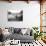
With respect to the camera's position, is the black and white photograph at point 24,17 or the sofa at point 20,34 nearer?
the sofa at point 20,34

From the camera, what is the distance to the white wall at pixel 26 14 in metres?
4.43

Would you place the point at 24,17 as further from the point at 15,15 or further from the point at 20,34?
the point at 20,34

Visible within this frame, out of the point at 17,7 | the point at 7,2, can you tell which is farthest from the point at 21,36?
the point at 7,2

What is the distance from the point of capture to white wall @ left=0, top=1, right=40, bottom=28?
4.43m

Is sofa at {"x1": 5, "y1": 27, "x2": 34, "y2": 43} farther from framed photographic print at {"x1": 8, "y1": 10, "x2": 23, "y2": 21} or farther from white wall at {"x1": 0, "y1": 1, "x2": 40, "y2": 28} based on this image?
framed photographic print at {"x1": 8, "y1": 10, "x2": 23, "y2": 21}

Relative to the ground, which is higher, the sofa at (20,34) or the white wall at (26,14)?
the white wall at (26,14)

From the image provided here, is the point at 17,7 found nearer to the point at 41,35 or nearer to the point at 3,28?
the point at 3,28

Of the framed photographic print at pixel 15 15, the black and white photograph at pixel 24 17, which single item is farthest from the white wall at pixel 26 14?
the framed photographic print at pixel 15 15

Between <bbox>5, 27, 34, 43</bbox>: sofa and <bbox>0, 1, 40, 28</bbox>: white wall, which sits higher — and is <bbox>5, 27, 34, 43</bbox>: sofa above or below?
below

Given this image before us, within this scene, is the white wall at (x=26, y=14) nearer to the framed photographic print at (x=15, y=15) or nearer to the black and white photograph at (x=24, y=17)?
the black and white photograph at (x=24, y=17)

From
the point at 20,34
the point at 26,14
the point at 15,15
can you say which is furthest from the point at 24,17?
the point at 20,34

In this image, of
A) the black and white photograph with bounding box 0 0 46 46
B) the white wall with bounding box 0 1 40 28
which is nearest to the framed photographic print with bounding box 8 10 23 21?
the black and white photograph with bounding box 0 0 46 46

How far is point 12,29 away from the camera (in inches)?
173

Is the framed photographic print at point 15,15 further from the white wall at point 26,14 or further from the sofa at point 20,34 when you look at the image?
the sofa at point 20,34
